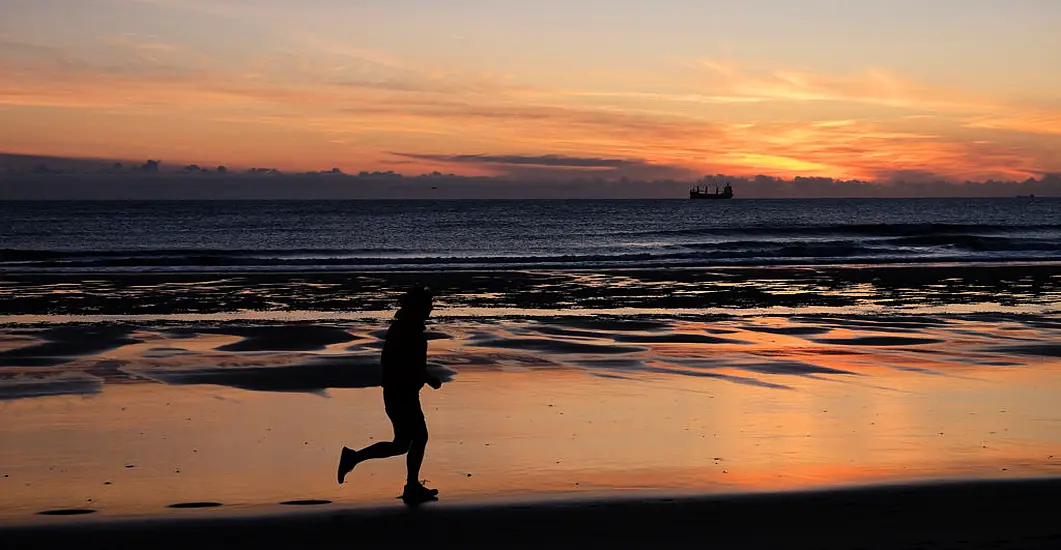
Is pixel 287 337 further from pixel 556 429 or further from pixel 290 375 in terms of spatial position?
pixel 556 429

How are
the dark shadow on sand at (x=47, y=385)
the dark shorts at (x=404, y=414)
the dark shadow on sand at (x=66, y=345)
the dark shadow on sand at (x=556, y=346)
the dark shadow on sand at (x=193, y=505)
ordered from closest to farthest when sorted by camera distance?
1. the dark shadow on sand at (x=193, y=505)
2. the dark shorts at (x=404, y=414)
3. the dark shadow on sand at (x=47, y=385)
4. the dark shadow on sand at (x=66, y=345)
5. the dark shadow on sand at (x=556, y=346)

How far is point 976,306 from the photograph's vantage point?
25.1m

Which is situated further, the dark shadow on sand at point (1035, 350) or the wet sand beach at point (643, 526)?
the dark shadow on sand at point (1035, 350)

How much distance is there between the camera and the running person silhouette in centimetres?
869

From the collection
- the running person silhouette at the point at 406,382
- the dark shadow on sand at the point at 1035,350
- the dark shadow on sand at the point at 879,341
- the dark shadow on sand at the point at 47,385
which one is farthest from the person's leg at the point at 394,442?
the dark shadow on sand at the point at 1035,350

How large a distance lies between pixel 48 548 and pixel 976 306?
72.6 feet

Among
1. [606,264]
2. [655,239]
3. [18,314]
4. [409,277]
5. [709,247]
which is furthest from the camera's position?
[655,239]

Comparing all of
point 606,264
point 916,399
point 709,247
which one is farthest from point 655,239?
point 916,399

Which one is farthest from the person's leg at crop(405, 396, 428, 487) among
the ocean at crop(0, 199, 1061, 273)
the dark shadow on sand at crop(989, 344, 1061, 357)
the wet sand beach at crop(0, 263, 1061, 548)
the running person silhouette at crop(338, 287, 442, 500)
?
the ocean at crop(0, 199, 1061, 273)

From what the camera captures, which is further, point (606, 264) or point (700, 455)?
point (606, 264)

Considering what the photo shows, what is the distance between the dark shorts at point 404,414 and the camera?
8758mm

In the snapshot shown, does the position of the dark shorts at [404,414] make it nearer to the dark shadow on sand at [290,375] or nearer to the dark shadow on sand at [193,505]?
the dark shadow on sand at [193,505]

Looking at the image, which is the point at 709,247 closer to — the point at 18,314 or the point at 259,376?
the point at 18,314

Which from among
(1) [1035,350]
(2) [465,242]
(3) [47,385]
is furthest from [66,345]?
(2) [465,242]
